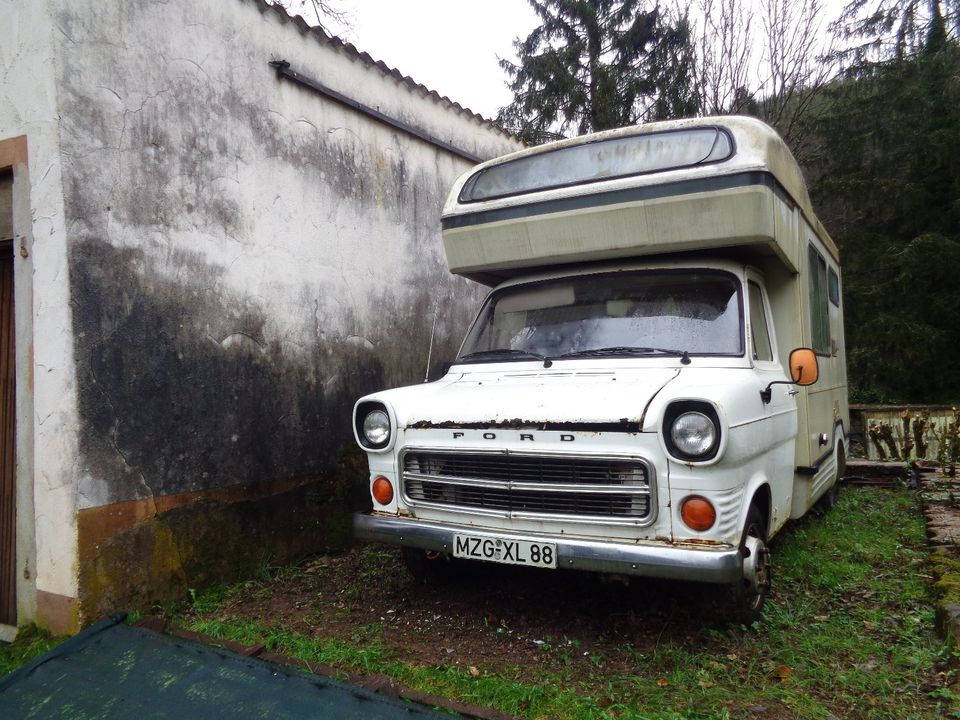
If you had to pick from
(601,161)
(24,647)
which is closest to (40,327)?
(24,647)

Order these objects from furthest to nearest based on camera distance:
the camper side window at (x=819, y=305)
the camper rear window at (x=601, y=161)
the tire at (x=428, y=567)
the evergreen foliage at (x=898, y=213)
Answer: the evergreen foliage at (x=898, y=213) → the camper side window at (x=819, y=305) → the tire at (x=428, y=567) → the camper rear window at (x=601, y=161)

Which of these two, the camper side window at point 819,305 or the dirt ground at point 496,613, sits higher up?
the camper side window at point 819,305

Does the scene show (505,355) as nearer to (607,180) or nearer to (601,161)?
(607,180)

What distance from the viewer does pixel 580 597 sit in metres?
4.12

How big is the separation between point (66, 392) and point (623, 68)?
50.6 ft

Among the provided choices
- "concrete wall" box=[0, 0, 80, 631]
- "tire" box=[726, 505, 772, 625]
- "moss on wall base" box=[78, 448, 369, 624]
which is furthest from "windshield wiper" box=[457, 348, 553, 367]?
"concrete wall" box=[0, 0, 80, 631]

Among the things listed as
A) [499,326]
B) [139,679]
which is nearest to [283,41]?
[499,326]

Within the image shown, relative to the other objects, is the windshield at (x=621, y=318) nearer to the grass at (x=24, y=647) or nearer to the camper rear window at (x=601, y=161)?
the camper rear window at (x=601, y=161)

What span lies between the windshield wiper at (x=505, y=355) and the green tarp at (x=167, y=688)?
6.42 feet

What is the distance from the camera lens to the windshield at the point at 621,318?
3.96 metres

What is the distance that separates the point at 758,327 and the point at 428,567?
2454mm

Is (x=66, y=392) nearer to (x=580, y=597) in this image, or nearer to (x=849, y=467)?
(x=580, y=597)

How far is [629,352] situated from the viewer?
3900 mm

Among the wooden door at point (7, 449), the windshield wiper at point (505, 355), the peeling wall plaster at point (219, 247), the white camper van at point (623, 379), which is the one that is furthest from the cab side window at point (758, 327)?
the wooden door at point (7, 449)
